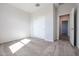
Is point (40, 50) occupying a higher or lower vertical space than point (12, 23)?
lower

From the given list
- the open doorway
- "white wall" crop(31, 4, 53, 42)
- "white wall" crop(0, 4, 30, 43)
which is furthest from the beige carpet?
the open doorway

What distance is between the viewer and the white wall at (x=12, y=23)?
417cm

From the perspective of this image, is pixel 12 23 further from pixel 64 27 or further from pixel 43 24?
pixel 64 27

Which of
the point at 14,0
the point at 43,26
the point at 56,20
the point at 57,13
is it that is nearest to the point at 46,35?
the point at 43,26

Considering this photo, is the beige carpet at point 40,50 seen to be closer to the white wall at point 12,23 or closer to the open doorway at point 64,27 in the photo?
the white wall at point 12,23

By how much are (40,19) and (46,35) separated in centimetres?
142

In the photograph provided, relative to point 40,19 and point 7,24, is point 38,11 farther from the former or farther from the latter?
point 7,24

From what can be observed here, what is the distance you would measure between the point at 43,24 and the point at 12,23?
221 centimetres

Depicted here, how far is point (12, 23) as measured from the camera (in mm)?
4750

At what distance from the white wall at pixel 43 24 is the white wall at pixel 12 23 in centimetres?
75

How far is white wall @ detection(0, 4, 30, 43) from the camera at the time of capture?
4.17m

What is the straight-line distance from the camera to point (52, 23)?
448cm

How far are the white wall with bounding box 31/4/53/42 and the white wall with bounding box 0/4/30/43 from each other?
0.75m

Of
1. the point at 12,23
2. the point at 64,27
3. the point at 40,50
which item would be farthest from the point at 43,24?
the point at 64,27
